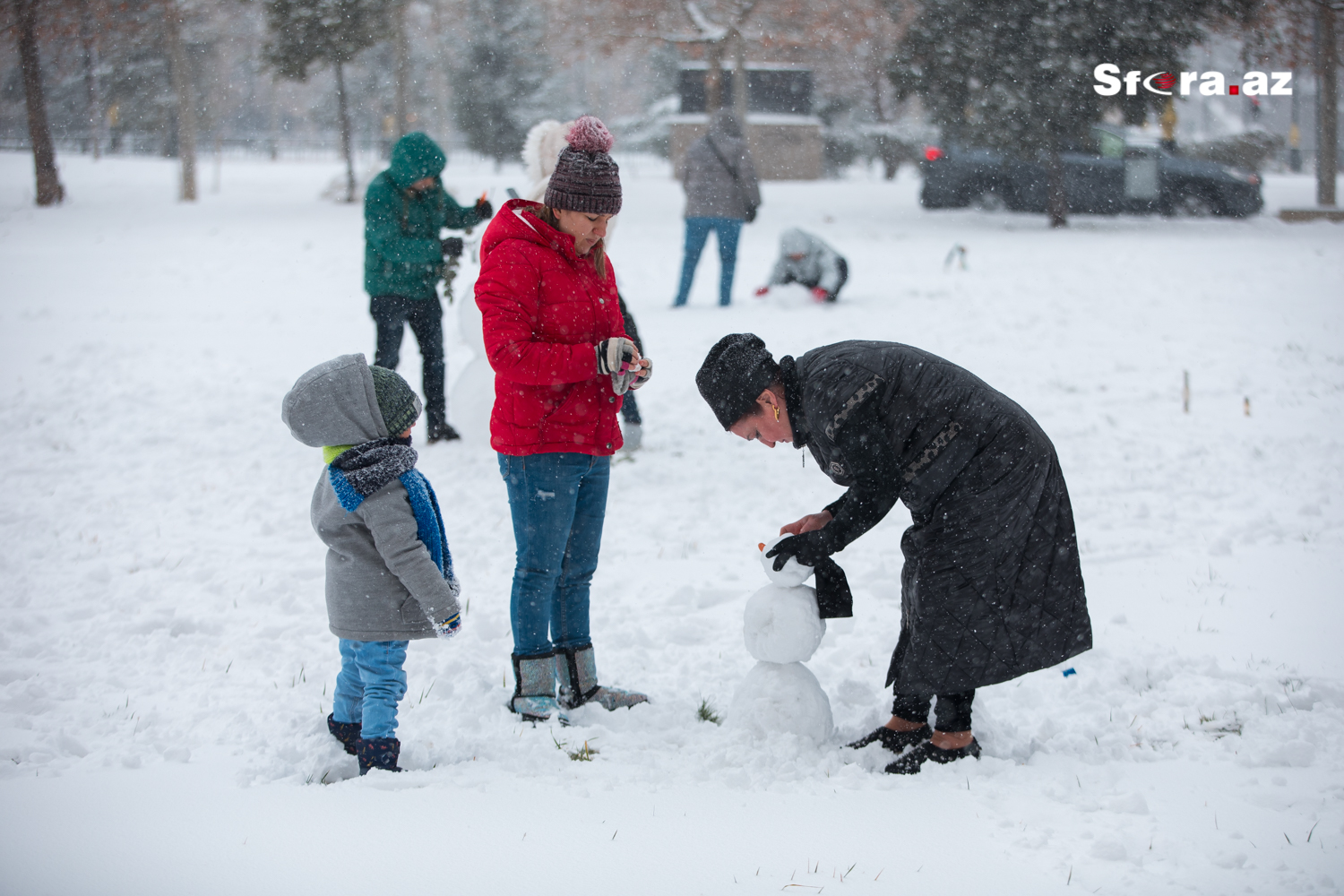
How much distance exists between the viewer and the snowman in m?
2.97

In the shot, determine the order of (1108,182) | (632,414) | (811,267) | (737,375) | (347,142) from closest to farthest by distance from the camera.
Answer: (737,375) < (632,414) < (811,267) < (1108,182) < (347,142)

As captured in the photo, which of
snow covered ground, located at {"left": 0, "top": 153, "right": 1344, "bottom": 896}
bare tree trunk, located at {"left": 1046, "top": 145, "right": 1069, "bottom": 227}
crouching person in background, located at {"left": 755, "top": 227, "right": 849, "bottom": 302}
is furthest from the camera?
bare tree trunk, located at {"left": 1046, "top": 145, "right": 1069, "bottom": 227}

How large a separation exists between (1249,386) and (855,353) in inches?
230

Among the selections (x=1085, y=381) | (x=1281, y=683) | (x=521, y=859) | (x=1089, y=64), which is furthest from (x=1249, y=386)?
(x=1089, y=64)

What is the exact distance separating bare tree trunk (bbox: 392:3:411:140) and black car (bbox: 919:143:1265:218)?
11.2 metres

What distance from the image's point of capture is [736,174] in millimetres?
9992

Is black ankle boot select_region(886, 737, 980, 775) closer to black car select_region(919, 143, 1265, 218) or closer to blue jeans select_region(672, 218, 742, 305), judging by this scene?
blue jeans select_region(672, 218, 742, 305)

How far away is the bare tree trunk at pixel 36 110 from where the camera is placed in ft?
41.4

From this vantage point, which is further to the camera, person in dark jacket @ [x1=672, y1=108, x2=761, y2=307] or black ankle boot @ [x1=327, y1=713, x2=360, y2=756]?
person in dark jacket @ [x1=672, y1=108, x2=761, y2=307]

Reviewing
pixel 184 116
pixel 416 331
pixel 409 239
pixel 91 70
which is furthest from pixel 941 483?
pixel 91 70

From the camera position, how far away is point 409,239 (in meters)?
5.63

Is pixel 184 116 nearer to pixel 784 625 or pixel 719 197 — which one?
pixel 719 197

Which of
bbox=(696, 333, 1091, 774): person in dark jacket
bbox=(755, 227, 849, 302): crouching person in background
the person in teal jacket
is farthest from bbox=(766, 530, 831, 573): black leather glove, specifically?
bbox=(755, 227, 849, 302): crouching person in background

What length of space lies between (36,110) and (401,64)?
310 inches
